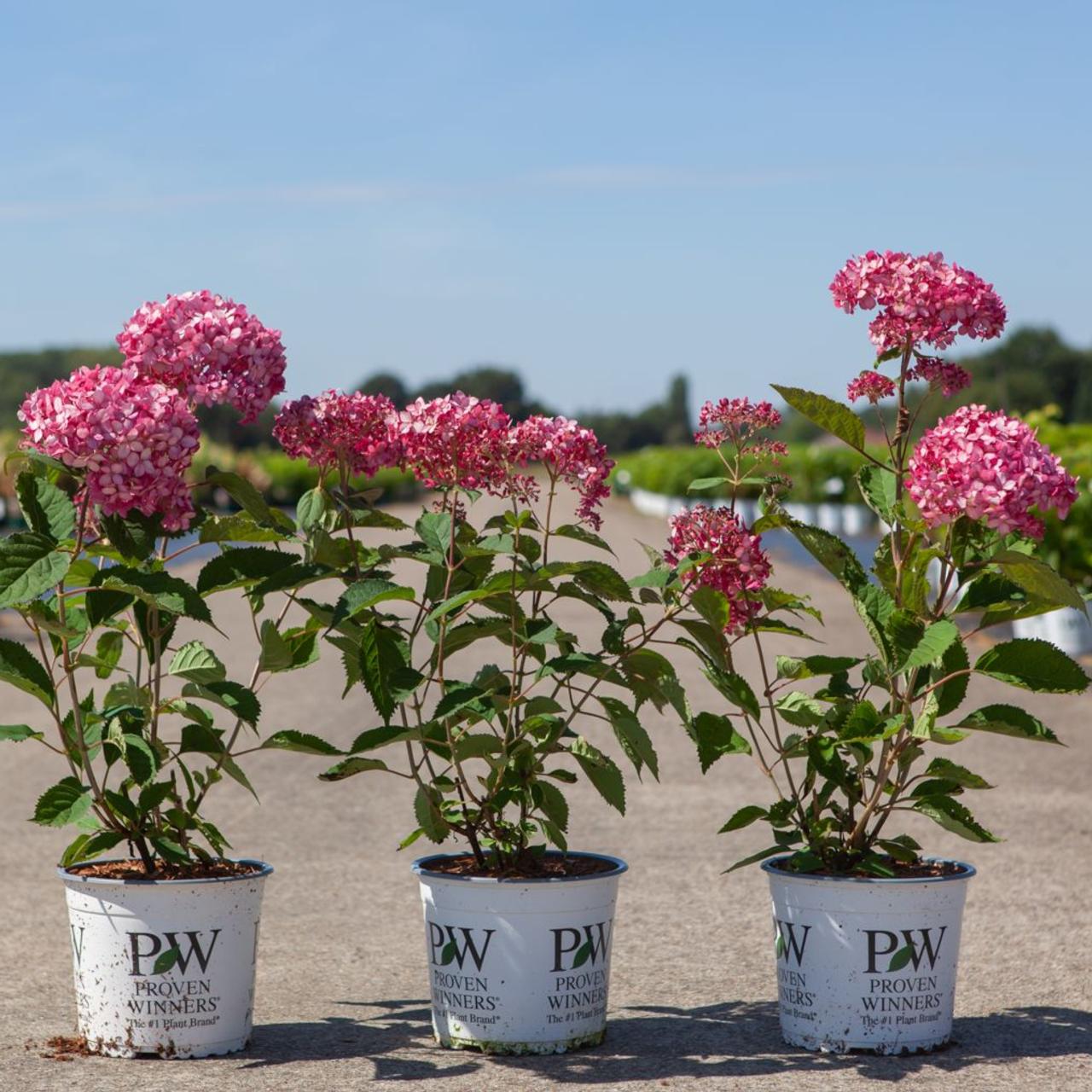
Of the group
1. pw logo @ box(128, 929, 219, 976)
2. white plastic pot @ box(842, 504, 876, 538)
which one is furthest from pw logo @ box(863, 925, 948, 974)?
white plastic pot @ box(842, 504, 876, 538)

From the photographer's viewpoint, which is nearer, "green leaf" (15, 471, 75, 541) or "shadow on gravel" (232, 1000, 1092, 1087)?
"green leaf" (15, 471, 75, 541)

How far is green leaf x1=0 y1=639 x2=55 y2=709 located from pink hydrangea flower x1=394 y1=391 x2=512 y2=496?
0.95m

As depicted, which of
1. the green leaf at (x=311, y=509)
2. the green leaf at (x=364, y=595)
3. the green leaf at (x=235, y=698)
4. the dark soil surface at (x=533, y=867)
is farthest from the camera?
the dark soil surface at (x=533, y=867)

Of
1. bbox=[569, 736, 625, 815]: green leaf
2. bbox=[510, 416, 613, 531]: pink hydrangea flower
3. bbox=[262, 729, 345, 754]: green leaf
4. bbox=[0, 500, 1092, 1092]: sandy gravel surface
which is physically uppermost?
bbox=[510, 416, 613, 531]: pink hydrangea flower

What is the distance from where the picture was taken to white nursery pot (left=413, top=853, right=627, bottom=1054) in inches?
139

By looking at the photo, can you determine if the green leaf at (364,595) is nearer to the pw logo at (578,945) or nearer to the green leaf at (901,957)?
the pw logo at (578,945)

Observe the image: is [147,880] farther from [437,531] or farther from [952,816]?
[952,816]

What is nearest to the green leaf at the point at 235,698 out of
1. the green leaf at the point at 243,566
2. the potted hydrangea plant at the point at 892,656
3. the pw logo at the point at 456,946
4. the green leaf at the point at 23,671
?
the green leaf at the point at 243,566

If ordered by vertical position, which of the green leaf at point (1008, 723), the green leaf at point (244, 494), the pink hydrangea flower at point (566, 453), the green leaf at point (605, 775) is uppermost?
the pink hydrangea flower at point (566, 453)

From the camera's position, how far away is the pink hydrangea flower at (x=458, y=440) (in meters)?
3.51

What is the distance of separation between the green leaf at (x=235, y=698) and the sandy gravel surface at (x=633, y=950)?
0.80 meters

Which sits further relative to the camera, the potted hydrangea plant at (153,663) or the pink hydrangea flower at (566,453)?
the pink hydrangea flower at (566,453)

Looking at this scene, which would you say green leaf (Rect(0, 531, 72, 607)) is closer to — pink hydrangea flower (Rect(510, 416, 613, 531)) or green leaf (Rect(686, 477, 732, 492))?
pink hydrangea flower (Rect(510, 416, 613, 531))

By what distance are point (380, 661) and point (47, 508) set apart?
2.61 feet
